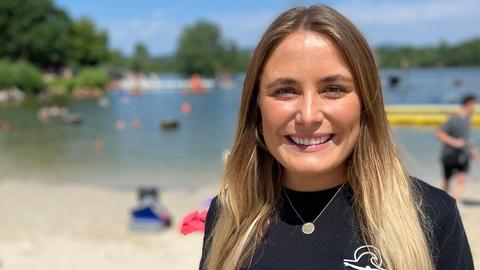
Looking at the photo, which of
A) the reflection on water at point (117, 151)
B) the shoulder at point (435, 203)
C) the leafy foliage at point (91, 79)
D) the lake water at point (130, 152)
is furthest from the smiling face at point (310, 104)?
the leafy foliage at point (91, 79)

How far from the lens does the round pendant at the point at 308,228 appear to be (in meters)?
1.49

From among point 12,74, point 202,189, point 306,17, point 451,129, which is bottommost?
point 202,189

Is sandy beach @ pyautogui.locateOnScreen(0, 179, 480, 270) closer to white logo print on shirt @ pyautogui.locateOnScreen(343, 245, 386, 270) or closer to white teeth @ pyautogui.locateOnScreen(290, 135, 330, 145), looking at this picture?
white logo print on shirt @ pyautogui.locateOnScreen(343, 245, 386, 270)

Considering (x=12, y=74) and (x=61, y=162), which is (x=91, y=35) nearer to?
(x=12, y=74)

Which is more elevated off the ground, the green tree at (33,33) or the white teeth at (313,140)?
the green tree at (33,33)

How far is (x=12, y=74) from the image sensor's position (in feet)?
165

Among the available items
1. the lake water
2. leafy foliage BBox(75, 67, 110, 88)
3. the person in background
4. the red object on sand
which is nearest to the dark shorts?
the person in background

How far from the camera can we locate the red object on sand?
6.33 ft

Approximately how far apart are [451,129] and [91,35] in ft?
236

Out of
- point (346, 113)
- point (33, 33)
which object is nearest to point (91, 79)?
point (33, 33)

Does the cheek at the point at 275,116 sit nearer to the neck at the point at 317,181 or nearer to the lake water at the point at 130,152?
the neck at the point at 317,181

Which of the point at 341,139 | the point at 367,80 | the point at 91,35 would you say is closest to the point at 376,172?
the point at 341,139

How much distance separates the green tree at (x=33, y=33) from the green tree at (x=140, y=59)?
135ft

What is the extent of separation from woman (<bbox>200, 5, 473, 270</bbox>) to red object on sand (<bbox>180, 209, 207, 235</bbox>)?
0.35 metres
